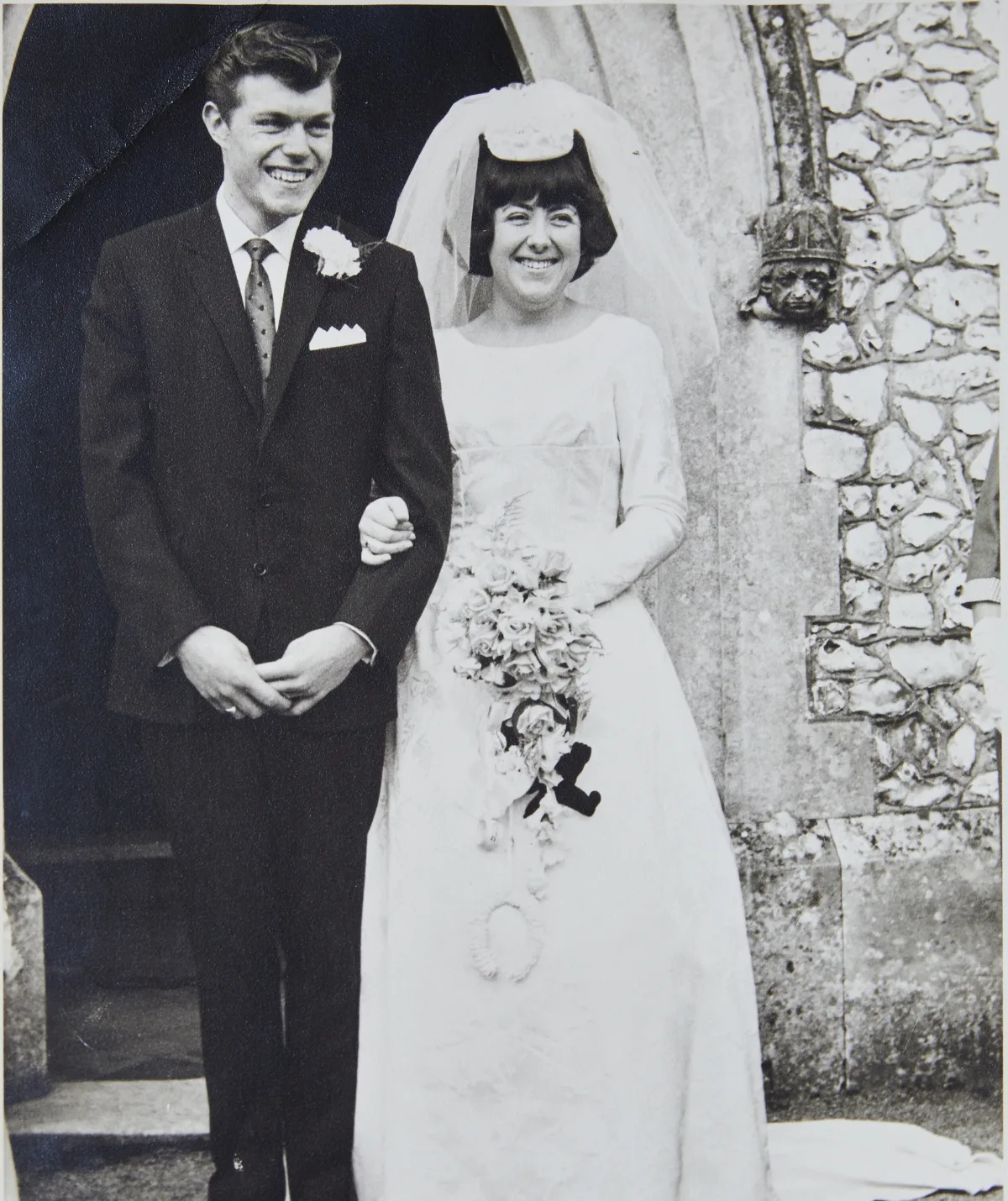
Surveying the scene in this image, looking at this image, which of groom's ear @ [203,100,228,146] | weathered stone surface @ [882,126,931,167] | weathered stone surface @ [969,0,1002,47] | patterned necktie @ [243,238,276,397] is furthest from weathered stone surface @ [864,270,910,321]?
groom's ear @ [203,100,228,146]

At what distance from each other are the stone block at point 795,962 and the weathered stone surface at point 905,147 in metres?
1.71

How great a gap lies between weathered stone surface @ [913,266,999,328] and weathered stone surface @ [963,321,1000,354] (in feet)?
0.07

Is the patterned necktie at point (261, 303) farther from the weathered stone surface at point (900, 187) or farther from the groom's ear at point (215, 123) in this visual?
the weathered stone surface at point (900, 187)

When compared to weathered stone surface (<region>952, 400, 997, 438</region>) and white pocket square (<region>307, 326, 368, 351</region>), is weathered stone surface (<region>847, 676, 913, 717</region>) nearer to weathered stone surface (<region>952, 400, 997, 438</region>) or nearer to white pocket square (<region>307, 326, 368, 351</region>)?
weathered stone surface (<region>952, 400, 997, 438</region>)

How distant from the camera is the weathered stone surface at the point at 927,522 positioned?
3520 mm

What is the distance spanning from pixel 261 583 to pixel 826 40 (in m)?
1.92

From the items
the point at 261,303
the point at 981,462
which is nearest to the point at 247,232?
the point at 261,303

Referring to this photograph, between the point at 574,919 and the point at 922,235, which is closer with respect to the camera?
the point at 574,919

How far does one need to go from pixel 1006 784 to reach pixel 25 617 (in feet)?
7.92

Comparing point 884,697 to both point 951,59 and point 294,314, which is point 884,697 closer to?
point 951,59

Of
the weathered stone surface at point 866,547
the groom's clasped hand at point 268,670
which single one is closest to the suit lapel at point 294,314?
the groom's clasped hand at point 268,670

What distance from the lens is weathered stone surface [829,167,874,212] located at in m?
3.48

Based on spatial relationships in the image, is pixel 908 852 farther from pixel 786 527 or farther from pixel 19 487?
pixel 19 487

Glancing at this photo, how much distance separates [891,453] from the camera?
353 cm
